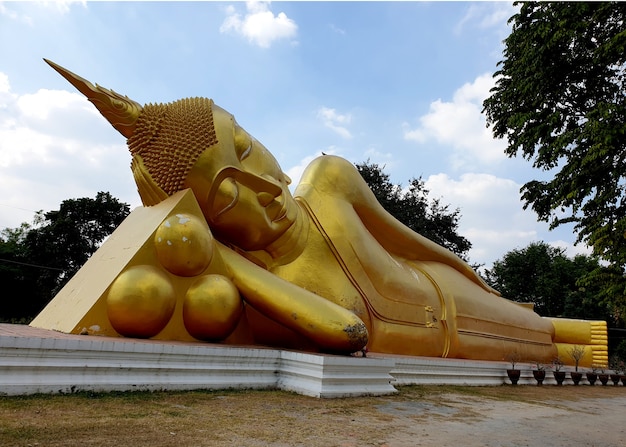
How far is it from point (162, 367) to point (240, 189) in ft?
8.91

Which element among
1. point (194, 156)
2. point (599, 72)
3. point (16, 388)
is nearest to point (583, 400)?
point (194, 156)

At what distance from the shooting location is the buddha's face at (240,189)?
20.9 ft

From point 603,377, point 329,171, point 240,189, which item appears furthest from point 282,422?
point 603,377

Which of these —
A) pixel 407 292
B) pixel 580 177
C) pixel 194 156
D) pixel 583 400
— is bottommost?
pixel 583 400

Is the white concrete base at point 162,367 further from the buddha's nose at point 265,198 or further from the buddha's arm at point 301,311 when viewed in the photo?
the buddha's nose at point 265,198

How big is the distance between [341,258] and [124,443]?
5047 mm

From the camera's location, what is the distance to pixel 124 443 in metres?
2.92

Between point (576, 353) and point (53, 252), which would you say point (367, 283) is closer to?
point (576, 353)

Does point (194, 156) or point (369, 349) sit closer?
point (194, 156)

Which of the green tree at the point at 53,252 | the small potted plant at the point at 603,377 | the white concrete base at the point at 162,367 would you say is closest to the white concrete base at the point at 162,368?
the white concrete base at the point at 162,367

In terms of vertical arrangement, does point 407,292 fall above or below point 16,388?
above

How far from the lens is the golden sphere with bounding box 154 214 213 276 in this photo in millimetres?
5652

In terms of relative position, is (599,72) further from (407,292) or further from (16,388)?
(16,388)

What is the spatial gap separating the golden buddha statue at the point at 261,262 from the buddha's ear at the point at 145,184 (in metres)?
0.02
